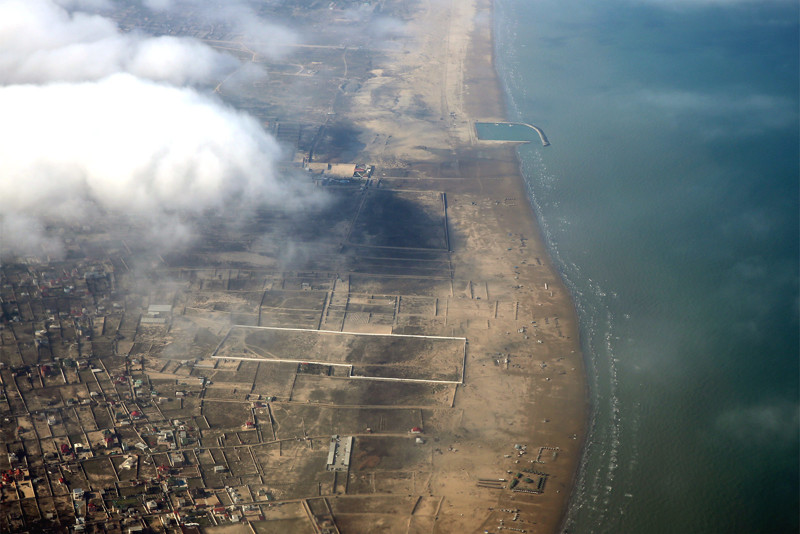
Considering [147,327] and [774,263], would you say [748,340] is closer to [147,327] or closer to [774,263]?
[774,263]

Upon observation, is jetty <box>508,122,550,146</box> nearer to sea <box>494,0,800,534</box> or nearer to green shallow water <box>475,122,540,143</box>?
green shallow water <box>475,122,540,143</box>

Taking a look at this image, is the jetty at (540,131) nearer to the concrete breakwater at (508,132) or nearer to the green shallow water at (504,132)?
the concrete breakwater at (508,132)

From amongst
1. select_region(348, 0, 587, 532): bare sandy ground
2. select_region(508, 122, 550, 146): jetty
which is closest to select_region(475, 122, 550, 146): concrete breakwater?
select_region(508, 122, 550, 146): jetty

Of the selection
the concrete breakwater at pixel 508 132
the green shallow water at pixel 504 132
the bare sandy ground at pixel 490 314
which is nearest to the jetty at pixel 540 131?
the concrete breakwater at pixel 508 132

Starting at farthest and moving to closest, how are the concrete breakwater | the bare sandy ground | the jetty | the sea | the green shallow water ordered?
the green shallow water
the concrete breakwater
the jetty
the sea
the bare sandy ground

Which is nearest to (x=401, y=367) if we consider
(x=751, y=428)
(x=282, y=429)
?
(x=282, y=429)

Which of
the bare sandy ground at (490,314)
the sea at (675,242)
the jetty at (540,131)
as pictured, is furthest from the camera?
the jetty at (540,131)

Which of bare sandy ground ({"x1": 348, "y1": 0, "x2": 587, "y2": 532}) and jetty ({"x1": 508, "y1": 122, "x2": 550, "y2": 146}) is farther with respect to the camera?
jetty ({"x1": 508, "y1": 122, "x2": 550, "y2": 146})
